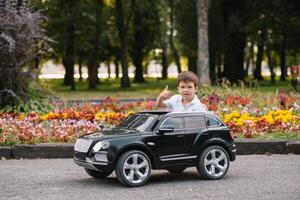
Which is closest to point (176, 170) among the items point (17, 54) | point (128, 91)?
point (17, 54)

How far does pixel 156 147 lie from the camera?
8016mm

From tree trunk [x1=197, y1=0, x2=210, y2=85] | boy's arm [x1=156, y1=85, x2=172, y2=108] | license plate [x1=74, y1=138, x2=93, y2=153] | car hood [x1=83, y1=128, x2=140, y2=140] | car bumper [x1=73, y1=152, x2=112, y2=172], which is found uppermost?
tree trunk [x1=197, y1=0, x2=210, y2=85]

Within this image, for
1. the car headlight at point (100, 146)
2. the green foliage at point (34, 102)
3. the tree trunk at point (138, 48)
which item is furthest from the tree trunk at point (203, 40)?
the tree trunk at point (138, 48)

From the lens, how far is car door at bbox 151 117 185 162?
805 centimetres

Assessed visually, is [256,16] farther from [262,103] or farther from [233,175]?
[233,175]

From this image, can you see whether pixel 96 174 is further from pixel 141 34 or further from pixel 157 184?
pixel 141 34

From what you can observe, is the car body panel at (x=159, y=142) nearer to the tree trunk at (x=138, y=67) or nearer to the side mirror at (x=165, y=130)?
the side mirror at (x=165, y=130)

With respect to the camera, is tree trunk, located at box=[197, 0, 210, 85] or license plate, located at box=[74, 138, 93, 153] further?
tree trunk, located at box=[197, 0, 210, 85]

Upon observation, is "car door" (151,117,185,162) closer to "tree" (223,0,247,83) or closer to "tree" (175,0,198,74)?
"tree" (223,0,247,83)

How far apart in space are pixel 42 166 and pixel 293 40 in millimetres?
39809

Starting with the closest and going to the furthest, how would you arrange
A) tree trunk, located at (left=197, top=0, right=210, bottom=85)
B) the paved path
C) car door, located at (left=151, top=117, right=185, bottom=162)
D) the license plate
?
1. the paved path
2. the license plate
3. car door, located at (left=151, top=117, right=185, bottom=162)
4. tree trunk, located at (left=197, top=0, right=210, bottom=85)

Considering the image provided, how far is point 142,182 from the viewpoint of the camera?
785cm

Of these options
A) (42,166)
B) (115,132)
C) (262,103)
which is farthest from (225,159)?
(262,103)

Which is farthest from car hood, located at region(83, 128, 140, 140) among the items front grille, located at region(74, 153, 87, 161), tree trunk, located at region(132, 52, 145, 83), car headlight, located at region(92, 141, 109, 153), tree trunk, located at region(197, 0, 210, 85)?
tree trunk, located at region(132, 52, 145, 83)
